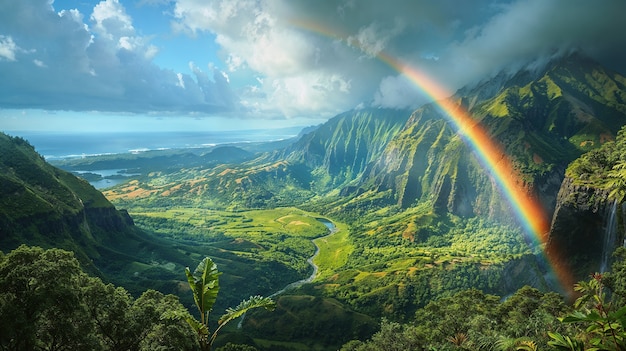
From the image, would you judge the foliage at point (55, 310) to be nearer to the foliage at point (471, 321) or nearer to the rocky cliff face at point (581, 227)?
the foliage at point (471, 321)

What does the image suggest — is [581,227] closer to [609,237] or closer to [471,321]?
[609,237]

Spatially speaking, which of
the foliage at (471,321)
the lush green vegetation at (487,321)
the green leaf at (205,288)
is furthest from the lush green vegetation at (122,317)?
the foliage at (471,321)

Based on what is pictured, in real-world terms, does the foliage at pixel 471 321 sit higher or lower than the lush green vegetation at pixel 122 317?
lower

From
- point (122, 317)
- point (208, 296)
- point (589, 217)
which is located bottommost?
point (589, 217)

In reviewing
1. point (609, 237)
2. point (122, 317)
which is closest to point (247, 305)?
point (122, 317)

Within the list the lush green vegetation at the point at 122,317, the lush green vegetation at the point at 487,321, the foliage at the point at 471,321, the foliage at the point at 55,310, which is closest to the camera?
the lush green vegetation at the point at 122,317

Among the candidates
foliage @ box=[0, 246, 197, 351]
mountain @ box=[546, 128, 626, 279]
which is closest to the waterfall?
mountain @ box=[546, 128, 626, 279]

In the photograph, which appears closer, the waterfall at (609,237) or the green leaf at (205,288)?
the green leaf at (205,288)

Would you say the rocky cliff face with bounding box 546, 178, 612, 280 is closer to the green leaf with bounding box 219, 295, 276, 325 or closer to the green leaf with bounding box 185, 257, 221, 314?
the green leaf with bounding box 219, 295, 276, 325
